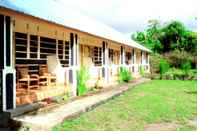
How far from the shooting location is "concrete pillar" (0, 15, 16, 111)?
8492 millimetres

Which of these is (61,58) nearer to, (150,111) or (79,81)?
(79,81)

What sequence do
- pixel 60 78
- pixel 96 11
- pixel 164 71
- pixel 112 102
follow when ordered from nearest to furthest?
1. pixel 112 102
2. pixel 60 78
3. pixel 164 71
4. pixel 96 11

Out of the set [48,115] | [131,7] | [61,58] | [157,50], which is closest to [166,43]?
[157,50]

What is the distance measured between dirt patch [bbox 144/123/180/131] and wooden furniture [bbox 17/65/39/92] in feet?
15.8

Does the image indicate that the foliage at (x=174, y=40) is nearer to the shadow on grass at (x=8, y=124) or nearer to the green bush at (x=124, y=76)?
the green bush at (x=124, y=76)

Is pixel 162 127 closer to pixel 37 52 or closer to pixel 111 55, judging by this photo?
pixel 37 52

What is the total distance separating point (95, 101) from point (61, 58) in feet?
17.1

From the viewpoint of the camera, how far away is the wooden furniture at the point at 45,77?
13.6 m

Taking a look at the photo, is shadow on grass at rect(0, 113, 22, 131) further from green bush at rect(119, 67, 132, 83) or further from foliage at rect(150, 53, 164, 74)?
foliage at rect(150, 53, 164, 74)

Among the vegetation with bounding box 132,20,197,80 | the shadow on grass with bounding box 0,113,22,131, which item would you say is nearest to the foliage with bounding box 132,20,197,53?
the vegetation with bounding box 132,20,197,80

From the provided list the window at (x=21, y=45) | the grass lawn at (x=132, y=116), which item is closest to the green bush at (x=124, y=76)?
the grass lawn at (x=132, y=116)

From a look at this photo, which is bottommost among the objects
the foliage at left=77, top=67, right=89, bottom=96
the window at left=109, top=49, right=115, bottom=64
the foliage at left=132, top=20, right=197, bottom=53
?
the foliage at left=77, top=67, right=89, bottom=96

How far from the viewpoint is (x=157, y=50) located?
188 feet

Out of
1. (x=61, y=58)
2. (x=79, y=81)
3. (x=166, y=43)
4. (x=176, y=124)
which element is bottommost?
(x=176, y=124)
